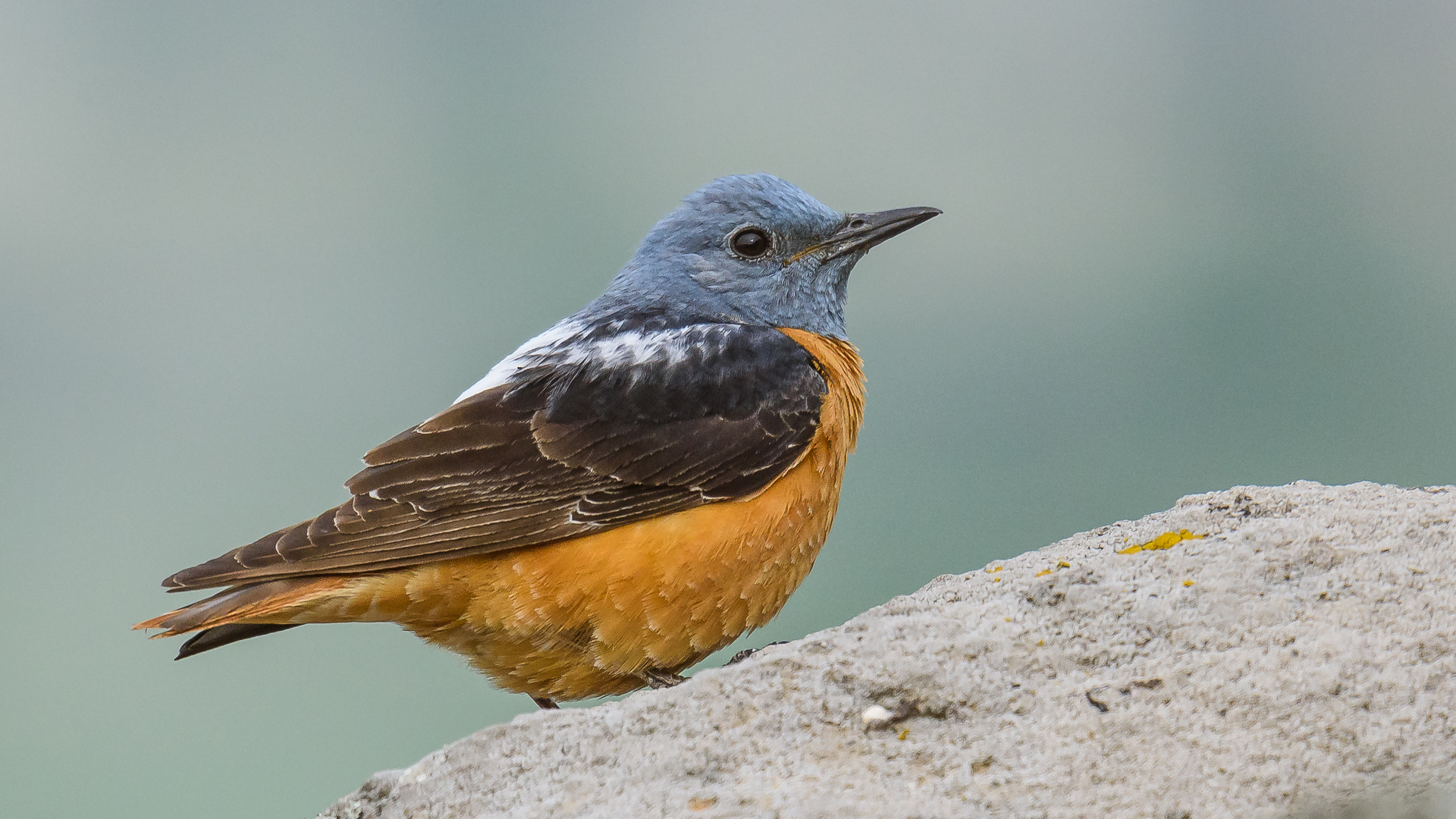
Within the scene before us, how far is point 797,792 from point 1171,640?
1.55 m

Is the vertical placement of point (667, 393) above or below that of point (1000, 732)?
above

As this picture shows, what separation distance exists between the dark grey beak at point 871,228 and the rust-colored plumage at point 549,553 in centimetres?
138

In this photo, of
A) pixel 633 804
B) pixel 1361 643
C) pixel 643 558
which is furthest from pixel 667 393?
pixel 1361 643

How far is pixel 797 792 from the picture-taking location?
12.8 feet

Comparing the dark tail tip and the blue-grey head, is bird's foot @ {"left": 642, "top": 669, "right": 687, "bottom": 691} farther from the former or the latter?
the blue-grey head

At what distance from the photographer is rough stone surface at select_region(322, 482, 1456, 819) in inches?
151

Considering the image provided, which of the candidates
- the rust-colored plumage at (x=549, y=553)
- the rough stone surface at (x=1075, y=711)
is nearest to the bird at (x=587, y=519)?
the rust-colored plumage at (x=549, y=553)

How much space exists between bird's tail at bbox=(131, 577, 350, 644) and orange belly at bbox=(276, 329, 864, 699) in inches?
2.0

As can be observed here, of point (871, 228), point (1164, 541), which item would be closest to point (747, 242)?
point (871, 228)

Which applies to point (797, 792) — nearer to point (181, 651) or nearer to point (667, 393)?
point (667, 393)

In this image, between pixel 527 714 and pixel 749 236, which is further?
pixel 749 236

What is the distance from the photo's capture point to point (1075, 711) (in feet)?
13.6

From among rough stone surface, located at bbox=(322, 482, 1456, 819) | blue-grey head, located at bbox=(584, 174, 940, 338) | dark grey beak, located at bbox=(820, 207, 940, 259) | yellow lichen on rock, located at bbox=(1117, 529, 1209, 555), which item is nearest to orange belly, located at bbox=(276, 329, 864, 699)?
rough stone surface, located at bbox=(322, 482, 1456, 819)

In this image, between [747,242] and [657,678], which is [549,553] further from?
[747,242]
